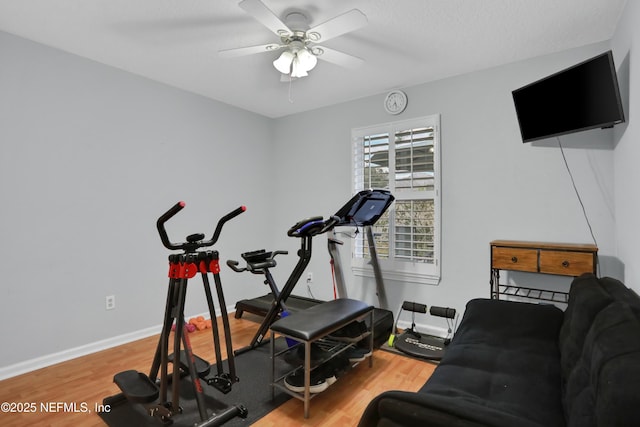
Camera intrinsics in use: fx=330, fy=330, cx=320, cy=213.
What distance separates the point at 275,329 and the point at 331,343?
0.74m

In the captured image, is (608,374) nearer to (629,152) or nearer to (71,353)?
(629,152)

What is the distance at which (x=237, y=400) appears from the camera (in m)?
2.22

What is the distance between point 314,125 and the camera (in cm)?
431

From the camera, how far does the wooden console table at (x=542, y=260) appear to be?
2330 millimetres

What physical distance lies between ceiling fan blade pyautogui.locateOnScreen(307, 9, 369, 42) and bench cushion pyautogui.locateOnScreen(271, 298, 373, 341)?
1854 mm

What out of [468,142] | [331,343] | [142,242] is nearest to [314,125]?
[468,142]

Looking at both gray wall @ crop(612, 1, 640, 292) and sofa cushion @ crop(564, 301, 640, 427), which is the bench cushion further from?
gray wall @ crop(612, 1, 640, 292)

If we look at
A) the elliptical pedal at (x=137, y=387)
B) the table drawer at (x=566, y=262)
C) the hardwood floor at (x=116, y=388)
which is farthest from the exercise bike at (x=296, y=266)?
the table drawer at (x=566, y=262)

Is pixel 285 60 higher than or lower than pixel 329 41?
lower

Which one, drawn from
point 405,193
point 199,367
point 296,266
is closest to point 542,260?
point 405,193

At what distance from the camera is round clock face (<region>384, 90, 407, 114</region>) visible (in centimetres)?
354

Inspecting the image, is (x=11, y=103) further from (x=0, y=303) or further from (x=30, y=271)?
(x=0, y=303)

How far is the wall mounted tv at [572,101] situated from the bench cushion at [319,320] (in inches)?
76.0

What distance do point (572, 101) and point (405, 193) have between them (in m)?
1.60
